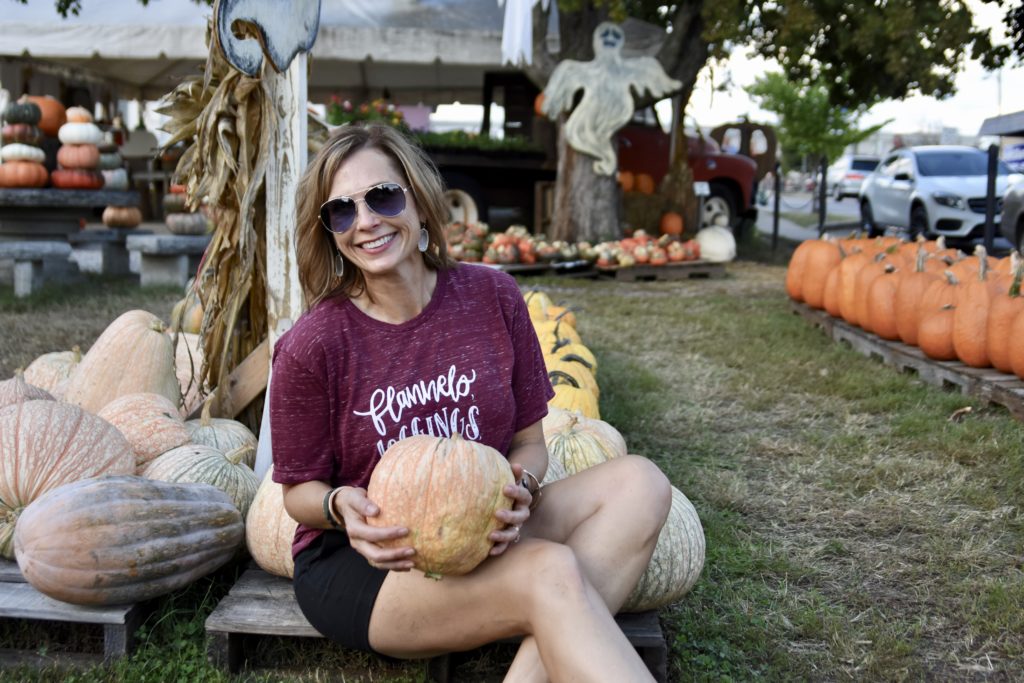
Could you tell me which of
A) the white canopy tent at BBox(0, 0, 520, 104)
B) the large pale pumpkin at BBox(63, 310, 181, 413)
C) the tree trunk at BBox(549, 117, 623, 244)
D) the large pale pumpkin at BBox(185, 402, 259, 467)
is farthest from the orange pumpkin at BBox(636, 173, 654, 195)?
the large pale pumpkin at BBox(185, 402, 259, 467)

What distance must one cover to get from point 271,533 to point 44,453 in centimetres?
66

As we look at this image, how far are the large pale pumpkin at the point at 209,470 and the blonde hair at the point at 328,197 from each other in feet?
2.73

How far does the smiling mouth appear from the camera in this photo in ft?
7.00

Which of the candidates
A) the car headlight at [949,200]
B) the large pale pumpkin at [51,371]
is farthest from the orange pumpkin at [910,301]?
the car headlight at [949,200]

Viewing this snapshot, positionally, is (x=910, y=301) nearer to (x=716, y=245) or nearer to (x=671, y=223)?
(x=716, y=245)

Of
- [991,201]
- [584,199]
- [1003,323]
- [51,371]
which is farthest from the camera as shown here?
[584,199]

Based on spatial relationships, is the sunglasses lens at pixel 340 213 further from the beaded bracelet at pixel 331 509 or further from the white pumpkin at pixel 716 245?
the white pumpkin at pixel 716 245

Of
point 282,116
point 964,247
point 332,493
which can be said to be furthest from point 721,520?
point 964,247

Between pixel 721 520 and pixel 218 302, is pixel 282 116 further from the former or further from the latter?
pixel 721 520

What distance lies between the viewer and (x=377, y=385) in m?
2.14

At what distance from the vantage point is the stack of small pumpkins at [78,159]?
28.8ft

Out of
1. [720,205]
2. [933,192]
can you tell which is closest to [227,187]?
[720,205]

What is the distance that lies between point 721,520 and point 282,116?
2.08m

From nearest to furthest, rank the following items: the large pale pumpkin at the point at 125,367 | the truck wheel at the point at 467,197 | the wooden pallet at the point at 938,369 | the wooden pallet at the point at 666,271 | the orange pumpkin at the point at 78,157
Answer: the large pale pumpkin at the point at 125,367 < the wooden pallet at the point at 938,369 < the orange pumpkin at the point at 78,157 < the wooden pallet at the point at 666,271 < the truck wheel at the point at 467,197
